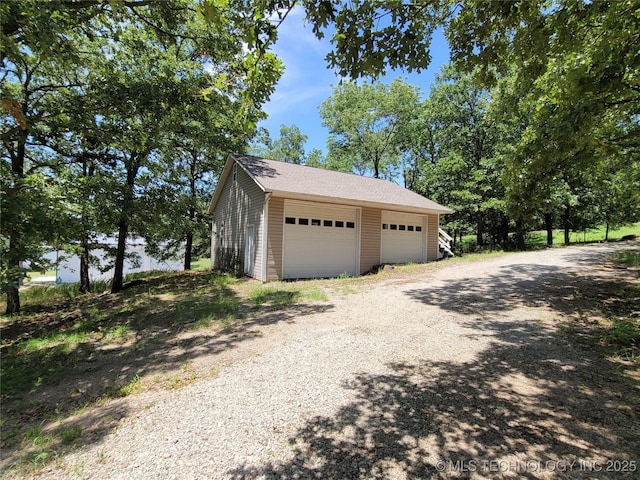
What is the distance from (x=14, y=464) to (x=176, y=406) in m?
1.22

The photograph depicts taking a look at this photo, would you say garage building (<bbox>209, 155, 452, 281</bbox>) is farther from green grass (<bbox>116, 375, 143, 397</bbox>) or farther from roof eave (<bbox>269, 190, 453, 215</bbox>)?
green grass (<bbox>116, 375, 143, 397</bbox>)

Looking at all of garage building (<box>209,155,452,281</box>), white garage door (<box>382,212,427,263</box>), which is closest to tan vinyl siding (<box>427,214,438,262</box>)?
garage building (<box>209,155,452,281</box>)

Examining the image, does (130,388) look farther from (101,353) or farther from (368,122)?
(368,122)

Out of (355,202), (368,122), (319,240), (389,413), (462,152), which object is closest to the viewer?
(389,413)

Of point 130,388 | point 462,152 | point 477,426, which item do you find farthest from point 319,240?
point 462,152

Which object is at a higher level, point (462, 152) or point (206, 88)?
point (462, 152)

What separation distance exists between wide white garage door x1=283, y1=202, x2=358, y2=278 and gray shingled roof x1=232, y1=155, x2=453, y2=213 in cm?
63

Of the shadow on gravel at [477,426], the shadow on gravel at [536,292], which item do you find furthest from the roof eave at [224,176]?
the shadow on gravel at [477,426]

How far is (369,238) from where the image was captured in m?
12.7

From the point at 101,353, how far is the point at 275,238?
20.4 ft

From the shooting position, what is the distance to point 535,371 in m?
3.55

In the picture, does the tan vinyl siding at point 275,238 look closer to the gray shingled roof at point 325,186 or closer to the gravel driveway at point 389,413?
the gray shingled roof at point 325,186

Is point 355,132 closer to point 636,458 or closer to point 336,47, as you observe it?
point 336,47

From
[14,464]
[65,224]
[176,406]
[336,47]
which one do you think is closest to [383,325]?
[176,406]
